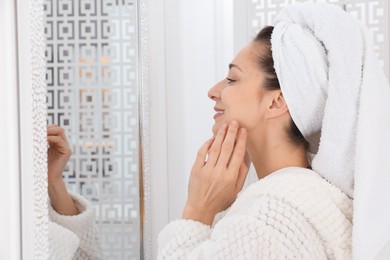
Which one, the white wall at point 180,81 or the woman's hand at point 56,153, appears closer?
the woman's hand at point 56,153

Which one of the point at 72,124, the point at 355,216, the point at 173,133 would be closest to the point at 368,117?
the point at 355,216

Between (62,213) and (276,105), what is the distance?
480 millimetres

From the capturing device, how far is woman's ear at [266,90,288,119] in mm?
1164

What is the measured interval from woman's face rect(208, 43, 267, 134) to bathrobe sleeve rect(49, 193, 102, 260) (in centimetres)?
35

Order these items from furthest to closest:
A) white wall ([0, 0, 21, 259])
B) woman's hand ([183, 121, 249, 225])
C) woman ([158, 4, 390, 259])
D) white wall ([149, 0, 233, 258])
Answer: white wall ([149, 0, 233, 258]) < woman's hand ([183, 121, 249, 225]) < woman ([158, 4, 390, 259]) < white wall ([0, 0, 21, 259])

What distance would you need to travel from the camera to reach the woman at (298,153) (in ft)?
3.28

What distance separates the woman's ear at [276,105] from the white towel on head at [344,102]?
0.03m

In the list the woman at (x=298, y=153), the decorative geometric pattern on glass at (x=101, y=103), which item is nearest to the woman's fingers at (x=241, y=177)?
the woman at (x=298, y=153)

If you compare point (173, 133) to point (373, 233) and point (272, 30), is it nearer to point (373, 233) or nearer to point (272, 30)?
point (272, 30)

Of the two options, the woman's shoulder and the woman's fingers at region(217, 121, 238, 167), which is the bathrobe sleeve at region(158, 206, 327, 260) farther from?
the woman's fingers at region(217, 121, 238, 167)

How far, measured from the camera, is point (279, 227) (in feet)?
3.23

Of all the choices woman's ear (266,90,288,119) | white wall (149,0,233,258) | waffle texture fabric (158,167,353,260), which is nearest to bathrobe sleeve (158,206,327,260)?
waffle texture fabric (158,167,353,260)

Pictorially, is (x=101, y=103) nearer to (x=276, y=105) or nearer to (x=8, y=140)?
(x=276, y=105)

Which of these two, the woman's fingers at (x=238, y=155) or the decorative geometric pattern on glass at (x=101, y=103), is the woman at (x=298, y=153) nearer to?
the woman's fingers at (x=238, y=155)
